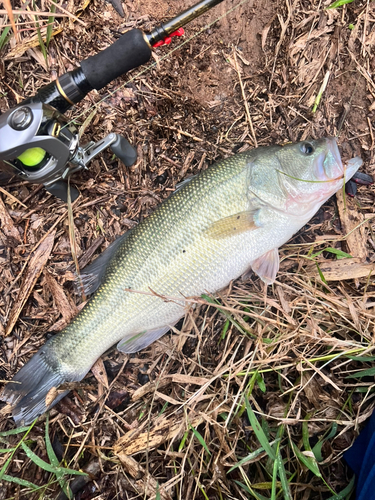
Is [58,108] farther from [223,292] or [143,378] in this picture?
[143,378]

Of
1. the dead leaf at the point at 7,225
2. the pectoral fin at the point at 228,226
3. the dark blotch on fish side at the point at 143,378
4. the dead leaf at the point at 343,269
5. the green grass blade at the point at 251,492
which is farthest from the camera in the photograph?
the dead leaf at the point at 7,225

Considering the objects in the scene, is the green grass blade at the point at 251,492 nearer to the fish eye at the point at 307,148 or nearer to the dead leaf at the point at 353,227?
the dead leaf at the point at 353,227

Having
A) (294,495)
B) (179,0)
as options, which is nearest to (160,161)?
(179,0)

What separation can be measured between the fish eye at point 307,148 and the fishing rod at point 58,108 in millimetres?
1124

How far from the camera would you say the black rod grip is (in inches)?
86.7

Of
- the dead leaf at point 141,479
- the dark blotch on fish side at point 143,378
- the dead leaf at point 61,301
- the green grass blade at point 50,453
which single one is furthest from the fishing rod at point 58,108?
the dead leaf at point 141,479

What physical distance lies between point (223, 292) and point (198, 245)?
0.52 metres

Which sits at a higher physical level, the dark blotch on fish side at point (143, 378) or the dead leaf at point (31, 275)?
the dead leaf at point (31, 275)

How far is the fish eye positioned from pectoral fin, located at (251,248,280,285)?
29.7 inches

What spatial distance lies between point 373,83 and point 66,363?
3.40 meters

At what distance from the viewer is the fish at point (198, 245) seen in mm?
2479

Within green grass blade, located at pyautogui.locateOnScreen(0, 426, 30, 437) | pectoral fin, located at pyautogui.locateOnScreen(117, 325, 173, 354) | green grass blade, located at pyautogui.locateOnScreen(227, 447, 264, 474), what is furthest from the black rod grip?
green grass blade, located at pyautogui.locateOnScreen(227, 447, 264, 474)

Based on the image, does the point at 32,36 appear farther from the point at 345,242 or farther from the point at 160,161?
the point at 345,242

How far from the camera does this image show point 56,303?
9.54ft
